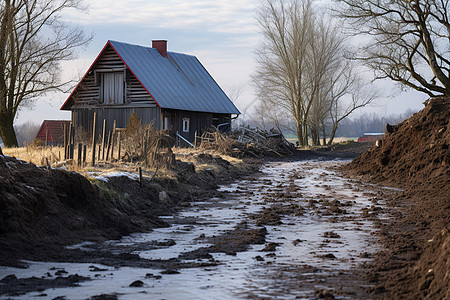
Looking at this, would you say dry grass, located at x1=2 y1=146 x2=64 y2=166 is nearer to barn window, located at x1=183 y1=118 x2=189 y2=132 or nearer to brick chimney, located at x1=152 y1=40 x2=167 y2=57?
barn window, located at x1=183 y1=118 x2=189 y2=132

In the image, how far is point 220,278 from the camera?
6625mm

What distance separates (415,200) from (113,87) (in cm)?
2392

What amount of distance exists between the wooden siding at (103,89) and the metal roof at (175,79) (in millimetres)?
471

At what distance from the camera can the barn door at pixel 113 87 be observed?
3406cm

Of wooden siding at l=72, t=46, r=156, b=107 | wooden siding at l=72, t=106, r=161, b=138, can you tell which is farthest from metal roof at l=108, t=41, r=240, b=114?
wooden siding at l=72, t=106, r=161, b=138

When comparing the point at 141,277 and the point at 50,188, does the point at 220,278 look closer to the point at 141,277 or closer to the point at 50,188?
the point at 141,277

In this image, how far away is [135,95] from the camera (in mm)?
33625

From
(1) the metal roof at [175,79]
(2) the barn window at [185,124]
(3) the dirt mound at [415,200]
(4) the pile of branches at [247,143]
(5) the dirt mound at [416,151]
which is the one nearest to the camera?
(3) the dirt mound at [415,200]

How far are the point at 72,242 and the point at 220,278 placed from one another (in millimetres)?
3174

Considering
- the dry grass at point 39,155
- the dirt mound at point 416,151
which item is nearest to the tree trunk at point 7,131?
the dry grass at point 39,155

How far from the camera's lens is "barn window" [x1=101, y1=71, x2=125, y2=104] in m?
34.1

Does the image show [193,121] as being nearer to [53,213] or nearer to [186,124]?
[186,124]

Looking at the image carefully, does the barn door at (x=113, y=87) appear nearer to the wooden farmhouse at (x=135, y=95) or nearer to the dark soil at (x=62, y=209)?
the wooden farmhouse at (x=135, y=95)

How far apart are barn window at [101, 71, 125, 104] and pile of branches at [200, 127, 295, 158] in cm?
553
